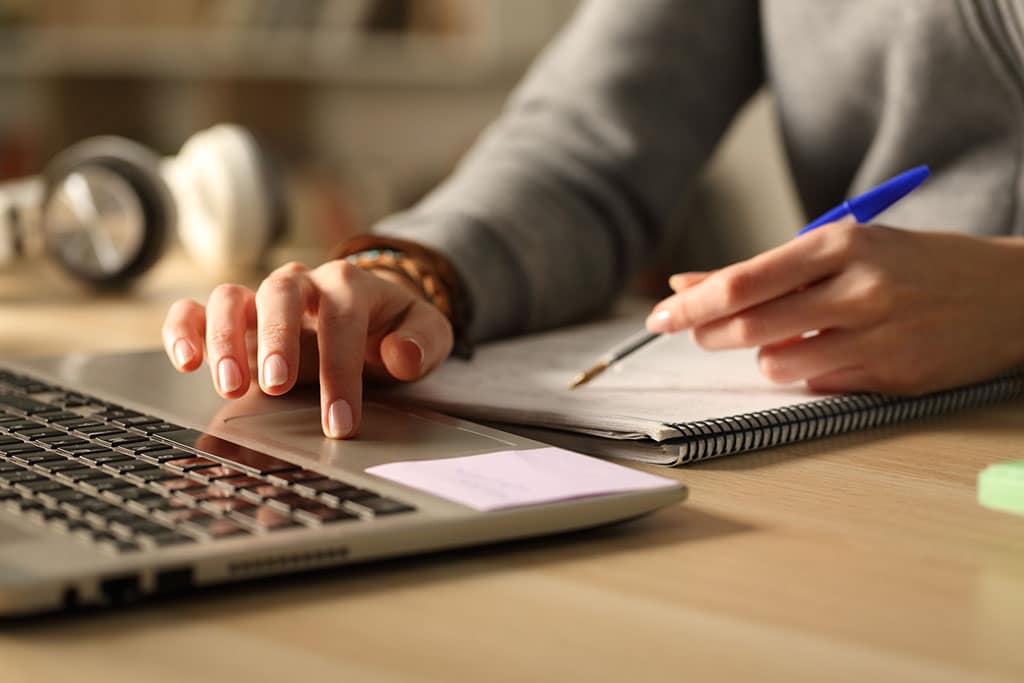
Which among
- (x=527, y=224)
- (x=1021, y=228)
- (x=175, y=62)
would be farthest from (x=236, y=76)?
(x=1021, y=228)

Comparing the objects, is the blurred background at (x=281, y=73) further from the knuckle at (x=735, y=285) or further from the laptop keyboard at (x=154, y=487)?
the laptop keyboard at (x=154, y=487)

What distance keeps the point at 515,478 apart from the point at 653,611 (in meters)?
0.10

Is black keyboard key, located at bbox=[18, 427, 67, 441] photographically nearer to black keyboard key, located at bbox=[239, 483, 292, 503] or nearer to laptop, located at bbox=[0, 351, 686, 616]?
laptop, located at bbox=[0, 351, 686, 616]

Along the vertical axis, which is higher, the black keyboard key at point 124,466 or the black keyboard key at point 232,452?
the black keyboard key at point 124,466

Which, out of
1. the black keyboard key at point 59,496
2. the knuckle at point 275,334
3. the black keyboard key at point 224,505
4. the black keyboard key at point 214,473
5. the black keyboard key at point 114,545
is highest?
the knuckle at point 275,334

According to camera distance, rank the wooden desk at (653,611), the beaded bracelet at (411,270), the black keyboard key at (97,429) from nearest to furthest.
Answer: the wooden desk at (653,611), the black keyboard key at (97,429), the beaded bracelet at (411,270)

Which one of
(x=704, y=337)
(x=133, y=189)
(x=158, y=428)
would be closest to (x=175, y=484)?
(x=158, y=428)

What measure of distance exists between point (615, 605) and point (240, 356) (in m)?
0.30

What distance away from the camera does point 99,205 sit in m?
→ 1.22

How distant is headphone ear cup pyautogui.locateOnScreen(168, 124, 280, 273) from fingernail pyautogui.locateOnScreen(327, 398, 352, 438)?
2.49 ft

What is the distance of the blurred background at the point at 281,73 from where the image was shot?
7.93 ft

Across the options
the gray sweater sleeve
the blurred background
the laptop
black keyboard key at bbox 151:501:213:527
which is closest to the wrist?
the gray sweater sleeve

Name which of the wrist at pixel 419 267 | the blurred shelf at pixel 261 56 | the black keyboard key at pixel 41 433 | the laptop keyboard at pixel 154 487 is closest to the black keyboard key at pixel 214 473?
the laptop keyboard at pixel 154 487

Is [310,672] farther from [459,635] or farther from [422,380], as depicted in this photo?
[422,380]
